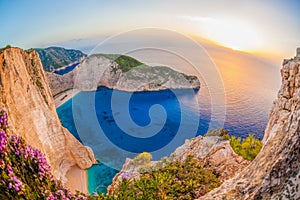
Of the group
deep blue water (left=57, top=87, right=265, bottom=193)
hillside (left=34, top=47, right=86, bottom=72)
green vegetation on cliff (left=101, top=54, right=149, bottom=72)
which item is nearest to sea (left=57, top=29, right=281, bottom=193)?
deep blue water (left=57, top=87, right=265, bottom=193)

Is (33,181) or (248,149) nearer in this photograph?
(33,181)

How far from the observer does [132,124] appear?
36.8 metres

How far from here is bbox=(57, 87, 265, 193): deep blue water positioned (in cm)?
2455

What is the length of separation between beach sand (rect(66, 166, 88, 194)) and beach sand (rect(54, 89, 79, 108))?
99.9ft

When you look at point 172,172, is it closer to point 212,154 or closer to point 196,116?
point 212,154

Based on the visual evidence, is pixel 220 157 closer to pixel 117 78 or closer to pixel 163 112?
pixel 163 112

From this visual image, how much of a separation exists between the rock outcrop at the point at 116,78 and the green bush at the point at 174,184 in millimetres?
48004

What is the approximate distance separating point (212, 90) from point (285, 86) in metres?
44.0

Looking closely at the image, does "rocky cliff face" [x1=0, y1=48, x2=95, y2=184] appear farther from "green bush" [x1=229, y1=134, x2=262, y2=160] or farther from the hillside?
the hillside

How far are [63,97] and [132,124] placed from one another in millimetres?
25285

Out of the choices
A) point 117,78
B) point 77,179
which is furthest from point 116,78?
point 77,179

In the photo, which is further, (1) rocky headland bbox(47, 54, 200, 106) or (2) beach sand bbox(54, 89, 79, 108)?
(1) rocky headland bbox(47, 54, 200, 106)

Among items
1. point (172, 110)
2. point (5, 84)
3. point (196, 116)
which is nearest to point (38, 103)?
point (5, 84)

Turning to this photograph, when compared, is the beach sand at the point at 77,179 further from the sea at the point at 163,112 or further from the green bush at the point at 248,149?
the green bush at the point at 248,149
